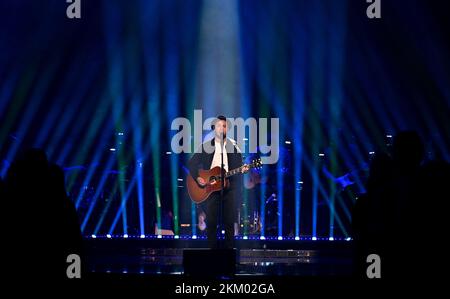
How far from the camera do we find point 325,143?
13.1 metres

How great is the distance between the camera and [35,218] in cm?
473

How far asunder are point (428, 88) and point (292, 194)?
10.9 ft

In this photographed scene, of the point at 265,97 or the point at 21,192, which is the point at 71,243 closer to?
the point at 21,192

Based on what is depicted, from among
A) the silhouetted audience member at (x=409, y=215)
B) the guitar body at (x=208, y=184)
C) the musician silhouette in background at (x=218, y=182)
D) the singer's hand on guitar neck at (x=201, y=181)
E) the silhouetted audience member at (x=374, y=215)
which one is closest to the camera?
the silhouetted audience member at (x=409, y=215)

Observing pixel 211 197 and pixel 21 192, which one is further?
pixel 211 197

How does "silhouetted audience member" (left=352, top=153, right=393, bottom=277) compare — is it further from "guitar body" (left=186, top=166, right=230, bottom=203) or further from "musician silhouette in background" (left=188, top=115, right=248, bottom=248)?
"guitar body" (left=186, top=166, right=230, bottom=203)

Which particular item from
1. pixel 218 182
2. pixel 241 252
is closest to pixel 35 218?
pixel 218 182

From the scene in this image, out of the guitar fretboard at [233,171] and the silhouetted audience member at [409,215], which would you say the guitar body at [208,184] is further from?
the silhouetted audience member at [409,215]

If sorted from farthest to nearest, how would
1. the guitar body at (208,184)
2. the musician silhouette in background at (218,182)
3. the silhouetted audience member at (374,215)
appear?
→ the guitar body at (208,184), the musician silhouette in background at (218,182), the silhouetted audience member at (374,215)

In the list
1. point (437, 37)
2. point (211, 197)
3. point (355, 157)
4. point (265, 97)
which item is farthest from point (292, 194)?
point (437, 37)

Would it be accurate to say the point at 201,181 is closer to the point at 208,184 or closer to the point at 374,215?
the point at 208,184

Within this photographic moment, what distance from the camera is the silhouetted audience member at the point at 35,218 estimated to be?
4691 mm

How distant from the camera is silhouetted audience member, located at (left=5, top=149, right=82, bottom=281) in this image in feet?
15.4

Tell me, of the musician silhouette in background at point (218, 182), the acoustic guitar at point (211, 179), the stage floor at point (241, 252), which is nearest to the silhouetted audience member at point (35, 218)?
the stage floor at point (241, 252)
